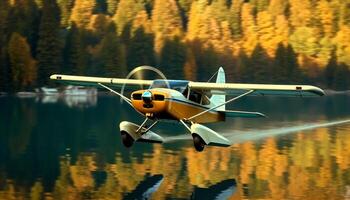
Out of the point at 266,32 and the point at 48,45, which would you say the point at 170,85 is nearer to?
the point at 48,45

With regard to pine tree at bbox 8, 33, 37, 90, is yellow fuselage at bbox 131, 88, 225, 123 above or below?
above

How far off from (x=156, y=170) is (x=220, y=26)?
13766 cm

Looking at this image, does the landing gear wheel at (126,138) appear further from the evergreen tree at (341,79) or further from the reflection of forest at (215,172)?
the evergreen tree at (341,79)

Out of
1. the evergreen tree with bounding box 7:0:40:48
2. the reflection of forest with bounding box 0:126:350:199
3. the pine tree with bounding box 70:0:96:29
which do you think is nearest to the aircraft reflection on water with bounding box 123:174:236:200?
the reflection of forest with bounding box 0:126:350:199

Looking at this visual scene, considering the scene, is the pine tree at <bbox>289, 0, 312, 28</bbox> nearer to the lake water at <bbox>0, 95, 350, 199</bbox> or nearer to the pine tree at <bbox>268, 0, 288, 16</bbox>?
the pine tree at <bbox>268, 0, 288, 16</bbox>

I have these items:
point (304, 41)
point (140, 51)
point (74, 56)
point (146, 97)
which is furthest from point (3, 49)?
point (146, 97)

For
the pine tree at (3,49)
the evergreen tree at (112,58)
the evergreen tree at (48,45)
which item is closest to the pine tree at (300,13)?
the evergreen tree at (112,58)

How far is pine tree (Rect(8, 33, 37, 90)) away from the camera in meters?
93.9

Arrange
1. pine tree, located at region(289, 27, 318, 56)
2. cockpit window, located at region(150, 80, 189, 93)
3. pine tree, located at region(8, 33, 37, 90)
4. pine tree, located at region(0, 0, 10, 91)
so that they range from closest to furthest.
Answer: cockpit window, located at region(150, 80, 189, 93) < pine tree, located at region(0, 0, 10, 91) < pine tree, located at region(8, 33, 37, 90) < pine tree, located at region(289, 27, 318, 56)

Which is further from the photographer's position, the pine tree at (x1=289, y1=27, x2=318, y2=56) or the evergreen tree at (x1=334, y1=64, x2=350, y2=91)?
the pine tree at (x1=289, y1=27, x2=318, y2=56)

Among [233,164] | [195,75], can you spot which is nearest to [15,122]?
Result: [233,164]

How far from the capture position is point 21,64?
9481 centimetres

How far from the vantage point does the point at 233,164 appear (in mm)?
29328

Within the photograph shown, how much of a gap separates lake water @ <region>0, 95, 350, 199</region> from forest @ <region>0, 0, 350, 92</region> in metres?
Answer: 55.8
